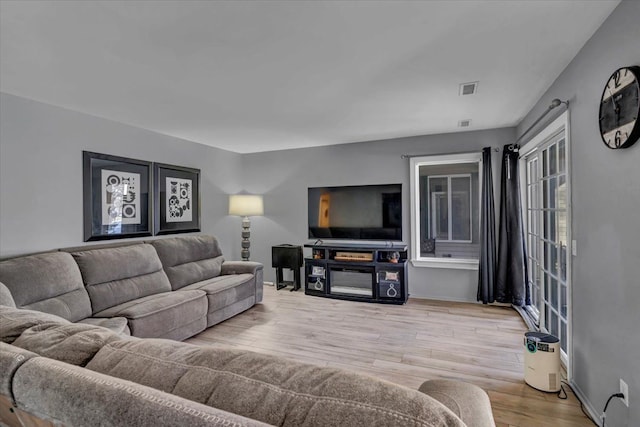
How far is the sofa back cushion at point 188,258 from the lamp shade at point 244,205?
0.83m

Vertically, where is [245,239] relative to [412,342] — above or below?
above

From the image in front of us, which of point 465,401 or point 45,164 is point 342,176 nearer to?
point 45,164

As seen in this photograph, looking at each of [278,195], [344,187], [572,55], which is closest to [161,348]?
[572,55]

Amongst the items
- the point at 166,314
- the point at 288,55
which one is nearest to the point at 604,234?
the point at 288,55

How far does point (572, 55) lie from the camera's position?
7.39 ft

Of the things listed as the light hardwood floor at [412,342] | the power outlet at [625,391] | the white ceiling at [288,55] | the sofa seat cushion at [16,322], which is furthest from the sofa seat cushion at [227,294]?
the power outlet at [625,391]

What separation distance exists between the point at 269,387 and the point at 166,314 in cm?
271

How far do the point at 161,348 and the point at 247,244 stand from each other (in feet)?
15.1

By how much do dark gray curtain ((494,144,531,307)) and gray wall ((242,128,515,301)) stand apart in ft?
0.98

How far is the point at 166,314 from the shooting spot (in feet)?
9.86

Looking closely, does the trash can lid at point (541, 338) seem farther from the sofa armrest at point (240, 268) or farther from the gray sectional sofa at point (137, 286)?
the sofa armrest at point (240, 268)

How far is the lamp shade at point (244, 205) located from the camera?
5324 mm

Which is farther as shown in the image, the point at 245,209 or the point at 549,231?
the point at 245,209

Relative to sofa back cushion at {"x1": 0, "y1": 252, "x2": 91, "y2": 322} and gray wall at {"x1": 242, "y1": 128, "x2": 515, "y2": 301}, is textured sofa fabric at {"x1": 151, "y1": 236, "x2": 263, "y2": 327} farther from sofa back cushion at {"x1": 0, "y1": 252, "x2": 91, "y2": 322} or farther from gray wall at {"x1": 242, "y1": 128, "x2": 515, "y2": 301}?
gray wall at {"x1": 242, "y1": 128, "x2": 515, "y2": 301}
